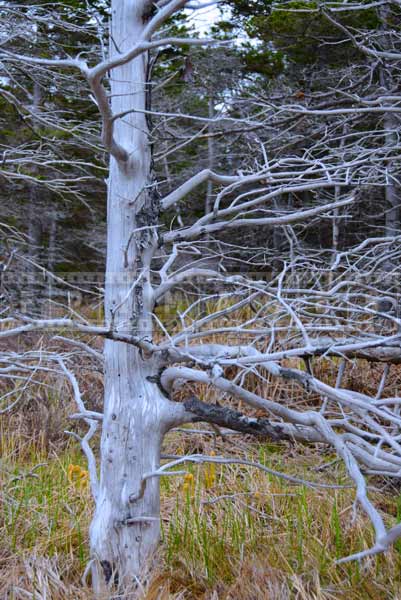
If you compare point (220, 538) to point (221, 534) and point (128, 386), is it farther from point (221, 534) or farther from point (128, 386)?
point (128, 386)

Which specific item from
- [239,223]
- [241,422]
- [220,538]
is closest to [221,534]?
[220,538]

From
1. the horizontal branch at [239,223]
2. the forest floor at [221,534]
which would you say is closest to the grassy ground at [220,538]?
the forest floor at [221,534]

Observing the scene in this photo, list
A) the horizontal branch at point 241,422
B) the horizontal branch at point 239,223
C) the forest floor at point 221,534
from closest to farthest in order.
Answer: the horizontal branch at point 241,422 → the horizontal branch at point 239,223 → the forest floor at point 221,534

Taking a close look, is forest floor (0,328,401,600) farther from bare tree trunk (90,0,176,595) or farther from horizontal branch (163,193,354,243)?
horizontal branch (163,193,354,243)

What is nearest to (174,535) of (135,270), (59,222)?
(135,270)

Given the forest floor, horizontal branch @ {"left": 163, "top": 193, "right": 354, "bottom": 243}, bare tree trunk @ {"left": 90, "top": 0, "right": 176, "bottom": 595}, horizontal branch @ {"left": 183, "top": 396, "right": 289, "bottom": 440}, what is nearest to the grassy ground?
the forest floor

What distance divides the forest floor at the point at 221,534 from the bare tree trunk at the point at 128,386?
171mm

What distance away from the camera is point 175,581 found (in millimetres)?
2840

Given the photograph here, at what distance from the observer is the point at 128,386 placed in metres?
2.67

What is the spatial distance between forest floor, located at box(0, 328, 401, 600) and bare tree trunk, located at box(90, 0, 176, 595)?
17 centimetres

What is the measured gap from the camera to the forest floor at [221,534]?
2809mm

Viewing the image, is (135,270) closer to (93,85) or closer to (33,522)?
(93,85)

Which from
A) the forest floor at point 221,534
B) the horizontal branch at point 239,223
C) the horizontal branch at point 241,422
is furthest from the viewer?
the forest floor at point 221,534

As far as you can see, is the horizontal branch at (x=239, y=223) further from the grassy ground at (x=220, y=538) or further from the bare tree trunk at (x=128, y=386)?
the grassy ground at (x=220, y=538)
